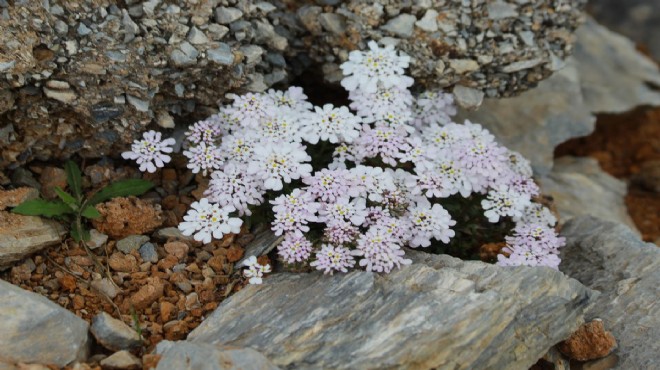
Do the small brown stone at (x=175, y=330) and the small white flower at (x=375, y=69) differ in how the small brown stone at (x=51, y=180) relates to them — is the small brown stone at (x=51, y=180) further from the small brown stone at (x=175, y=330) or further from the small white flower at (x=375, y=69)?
the small white flower at (x=375, y=69)

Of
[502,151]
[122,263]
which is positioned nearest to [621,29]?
[502,151]

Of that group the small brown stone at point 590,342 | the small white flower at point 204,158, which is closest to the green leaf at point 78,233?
the small white flower at point 204,158

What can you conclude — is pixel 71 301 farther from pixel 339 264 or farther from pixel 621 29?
pixel 621 29

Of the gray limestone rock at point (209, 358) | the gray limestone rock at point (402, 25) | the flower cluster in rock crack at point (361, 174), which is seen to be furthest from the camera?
the gray limestone rock at point (402, 25)

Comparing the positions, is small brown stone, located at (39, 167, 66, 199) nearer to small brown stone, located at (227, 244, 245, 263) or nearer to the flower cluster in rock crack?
the flower cluster in rock crack

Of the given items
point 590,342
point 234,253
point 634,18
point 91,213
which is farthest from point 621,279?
point 634,18

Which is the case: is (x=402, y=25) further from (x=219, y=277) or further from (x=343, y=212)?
(x=219, y=277)
